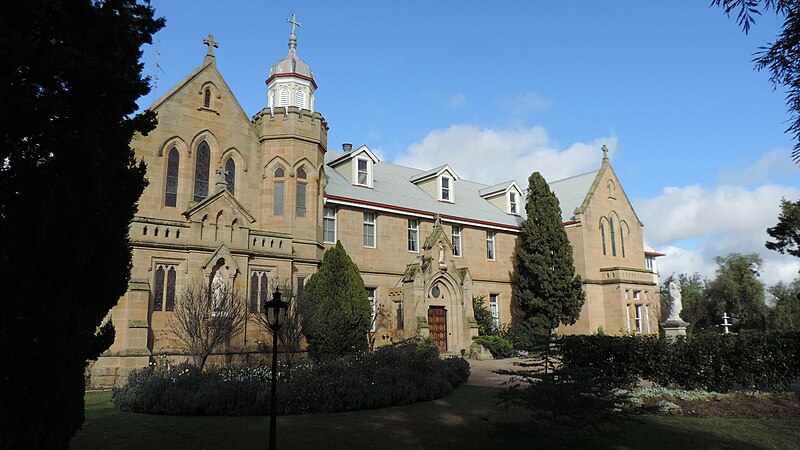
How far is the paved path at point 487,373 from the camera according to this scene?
1788cm

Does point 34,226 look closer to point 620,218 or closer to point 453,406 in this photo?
point 453,406

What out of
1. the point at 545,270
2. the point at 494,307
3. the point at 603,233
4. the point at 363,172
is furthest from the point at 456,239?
the point at 603,233

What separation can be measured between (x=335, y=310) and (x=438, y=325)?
27.6 ft

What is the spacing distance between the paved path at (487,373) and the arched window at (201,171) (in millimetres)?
12815

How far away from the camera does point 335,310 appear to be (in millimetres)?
19641

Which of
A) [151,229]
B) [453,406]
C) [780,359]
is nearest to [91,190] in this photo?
[453,406]

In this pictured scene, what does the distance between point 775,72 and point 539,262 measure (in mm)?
23654

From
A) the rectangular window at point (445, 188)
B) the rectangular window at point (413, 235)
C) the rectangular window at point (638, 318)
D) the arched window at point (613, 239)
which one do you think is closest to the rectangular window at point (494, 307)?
the rectangular window at point (413, 235)

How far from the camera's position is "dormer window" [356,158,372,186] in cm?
2947

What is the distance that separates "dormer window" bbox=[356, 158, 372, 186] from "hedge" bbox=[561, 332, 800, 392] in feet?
56.6

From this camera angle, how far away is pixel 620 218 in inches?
1449

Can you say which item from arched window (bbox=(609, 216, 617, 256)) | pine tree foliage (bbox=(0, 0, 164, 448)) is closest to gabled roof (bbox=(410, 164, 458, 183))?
arched window (bbox=(609, 216, 617, 256))

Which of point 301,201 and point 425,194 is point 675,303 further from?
point 301,201

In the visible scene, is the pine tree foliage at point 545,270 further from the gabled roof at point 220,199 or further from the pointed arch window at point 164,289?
the pointed arch window at point 164,289
